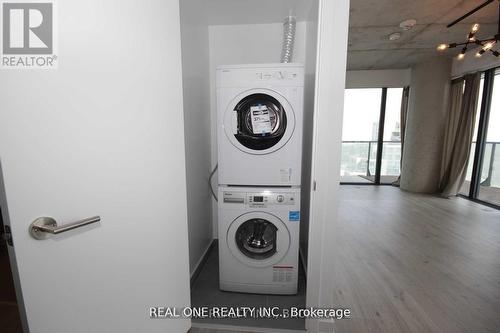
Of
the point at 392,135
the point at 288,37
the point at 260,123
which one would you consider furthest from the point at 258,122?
the point at 392,135

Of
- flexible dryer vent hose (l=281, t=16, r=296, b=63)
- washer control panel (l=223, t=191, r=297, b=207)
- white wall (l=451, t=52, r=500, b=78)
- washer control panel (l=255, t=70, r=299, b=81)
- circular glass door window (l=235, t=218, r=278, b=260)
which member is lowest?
circular glass door window (l=235, t=218, r=278, b=260)

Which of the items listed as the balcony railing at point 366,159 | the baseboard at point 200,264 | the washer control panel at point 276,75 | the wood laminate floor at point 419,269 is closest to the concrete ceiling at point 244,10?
the washer control panel at point 276,75

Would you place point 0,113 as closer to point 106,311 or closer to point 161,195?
point 161,195

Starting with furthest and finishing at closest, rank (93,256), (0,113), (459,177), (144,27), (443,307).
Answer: (459,177) < (443,307) < (144,27) < (93,256) < (0,113)

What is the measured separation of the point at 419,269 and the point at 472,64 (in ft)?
13.2

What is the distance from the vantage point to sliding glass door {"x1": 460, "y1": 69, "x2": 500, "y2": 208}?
371cm

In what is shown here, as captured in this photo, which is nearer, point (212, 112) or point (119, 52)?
point (119, 52)

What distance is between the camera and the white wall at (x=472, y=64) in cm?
350

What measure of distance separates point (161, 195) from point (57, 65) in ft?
2.17

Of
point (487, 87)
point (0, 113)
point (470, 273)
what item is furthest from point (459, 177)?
point (0, 113)

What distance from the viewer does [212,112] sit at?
2.37 m

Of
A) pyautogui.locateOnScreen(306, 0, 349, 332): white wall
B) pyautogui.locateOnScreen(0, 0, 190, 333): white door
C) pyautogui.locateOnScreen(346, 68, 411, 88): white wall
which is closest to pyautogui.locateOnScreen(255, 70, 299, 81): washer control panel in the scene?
pyautogui.locateOnScreen(306, 0, 349, 332): white wall

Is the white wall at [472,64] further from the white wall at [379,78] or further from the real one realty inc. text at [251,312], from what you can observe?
the real one realty inc. text at [251,312]

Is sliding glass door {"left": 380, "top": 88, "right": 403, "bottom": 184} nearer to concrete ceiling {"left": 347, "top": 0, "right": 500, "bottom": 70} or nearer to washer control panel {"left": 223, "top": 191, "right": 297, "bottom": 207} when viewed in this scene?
concrete ceiling {"left": 347, "top": 0, "right": 500, "bottom": 70}
